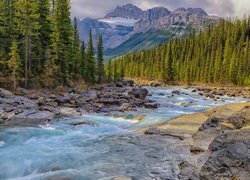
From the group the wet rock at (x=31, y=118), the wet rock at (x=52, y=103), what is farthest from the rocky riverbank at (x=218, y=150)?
the wet rock at (x=52, y=103)

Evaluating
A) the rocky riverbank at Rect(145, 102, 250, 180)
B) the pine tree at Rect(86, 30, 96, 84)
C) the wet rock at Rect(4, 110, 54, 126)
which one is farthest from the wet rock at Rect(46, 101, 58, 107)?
the pine tree at Rect(86, 30, 96, 84)

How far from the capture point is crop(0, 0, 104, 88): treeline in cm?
4341

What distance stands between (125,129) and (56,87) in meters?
26.3

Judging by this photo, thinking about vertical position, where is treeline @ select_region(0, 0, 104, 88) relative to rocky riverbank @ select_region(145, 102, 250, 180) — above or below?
above

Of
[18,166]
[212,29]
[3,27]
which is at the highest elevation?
[212,29]

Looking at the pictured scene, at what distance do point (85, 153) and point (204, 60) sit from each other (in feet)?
450

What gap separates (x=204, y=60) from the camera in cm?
14788

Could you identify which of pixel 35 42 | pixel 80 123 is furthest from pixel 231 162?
pixel 35 42

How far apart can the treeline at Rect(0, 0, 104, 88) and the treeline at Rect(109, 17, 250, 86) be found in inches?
1979

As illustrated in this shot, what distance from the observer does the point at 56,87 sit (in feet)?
161

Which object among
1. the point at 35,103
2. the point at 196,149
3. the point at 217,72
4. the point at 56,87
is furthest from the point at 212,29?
the point at 196,149

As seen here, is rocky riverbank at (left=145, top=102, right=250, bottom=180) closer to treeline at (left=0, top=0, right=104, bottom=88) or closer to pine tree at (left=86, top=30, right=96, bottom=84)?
treeline at (left=0, top=0, right=104, bottom=88)

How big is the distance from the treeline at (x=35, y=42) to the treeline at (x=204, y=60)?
165 feet

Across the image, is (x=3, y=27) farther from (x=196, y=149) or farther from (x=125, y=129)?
(x=196, y=149)
